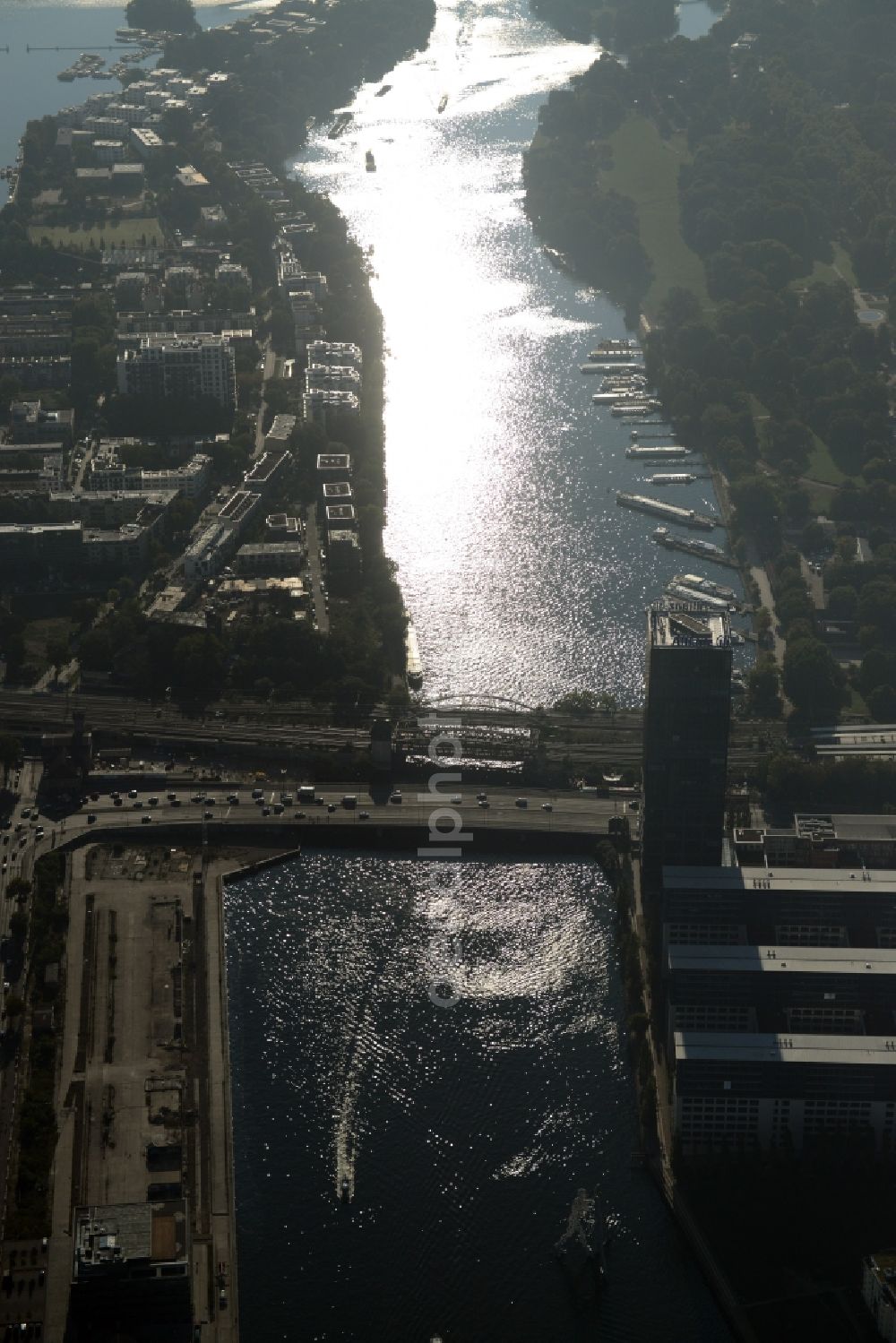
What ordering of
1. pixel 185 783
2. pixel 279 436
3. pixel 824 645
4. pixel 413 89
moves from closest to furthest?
pixel 185 783 < pixel 824 645 < pixel 279 436 < pixel 413 89

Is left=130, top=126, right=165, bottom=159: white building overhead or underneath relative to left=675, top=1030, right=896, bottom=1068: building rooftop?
overhead

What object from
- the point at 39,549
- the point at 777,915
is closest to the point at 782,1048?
the point at 777,915

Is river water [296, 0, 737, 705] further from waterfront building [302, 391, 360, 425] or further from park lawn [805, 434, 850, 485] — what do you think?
park lawn [805, 434, 850, 485]

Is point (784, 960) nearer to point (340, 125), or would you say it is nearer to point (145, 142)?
point (145, 142)

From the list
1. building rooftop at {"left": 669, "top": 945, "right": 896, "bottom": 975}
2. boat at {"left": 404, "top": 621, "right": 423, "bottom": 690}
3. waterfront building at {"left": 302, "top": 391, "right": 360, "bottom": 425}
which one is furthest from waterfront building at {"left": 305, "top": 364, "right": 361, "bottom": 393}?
building rooftop at {"left": 669, "top": 945, "right": 896, "bottom": 975}

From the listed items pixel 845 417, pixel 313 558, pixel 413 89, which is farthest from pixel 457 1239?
pixel 413 89

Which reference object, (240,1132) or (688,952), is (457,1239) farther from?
(688,952)

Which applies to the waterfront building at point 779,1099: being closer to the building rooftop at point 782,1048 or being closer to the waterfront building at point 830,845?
the building rooftop at point 782,1048
